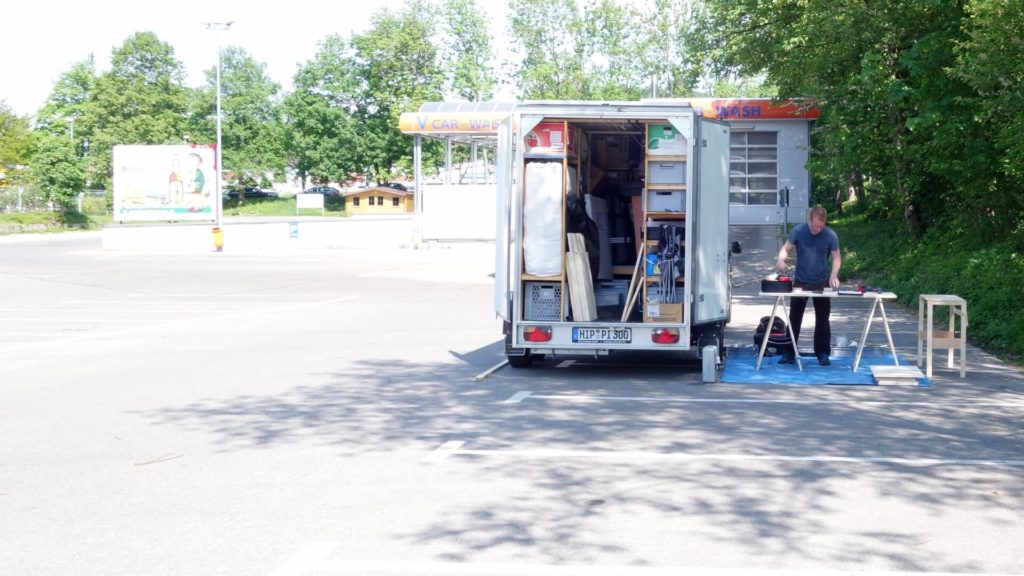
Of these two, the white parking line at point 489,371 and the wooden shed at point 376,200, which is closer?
the white parking line at point 489,371

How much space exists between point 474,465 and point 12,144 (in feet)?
272

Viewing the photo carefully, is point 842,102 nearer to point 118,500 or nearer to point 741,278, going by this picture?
point 741,278

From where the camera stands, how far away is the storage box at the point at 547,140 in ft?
41.9

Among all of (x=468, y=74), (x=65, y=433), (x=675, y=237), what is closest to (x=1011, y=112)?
(x=675, y=237)

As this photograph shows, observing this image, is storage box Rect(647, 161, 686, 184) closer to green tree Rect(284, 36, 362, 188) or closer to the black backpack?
the black backpack

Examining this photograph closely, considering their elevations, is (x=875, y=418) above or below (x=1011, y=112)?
below

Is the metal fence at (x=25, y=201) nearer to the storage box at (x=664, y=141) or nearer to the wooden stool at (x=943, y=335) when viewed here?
the storage box at (x=664, y=141)

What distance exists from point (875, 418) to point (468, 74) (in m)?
82.9

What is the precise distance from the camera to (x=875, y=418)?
985 centimetres

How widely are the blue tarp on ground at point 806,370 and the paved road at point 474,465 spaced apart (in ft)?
1.44

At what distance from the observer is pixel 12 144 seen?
82.6m

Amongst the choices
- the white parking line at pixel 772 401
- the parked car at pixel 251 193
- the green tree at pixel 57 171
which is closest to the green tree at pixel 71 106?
the parked car at pixel 251 193

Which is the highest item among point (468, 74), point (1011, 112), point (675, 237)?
point (468, 74)

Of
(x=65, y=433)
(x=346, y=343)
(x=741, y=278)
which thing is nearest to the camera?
(x=65, y=433)
